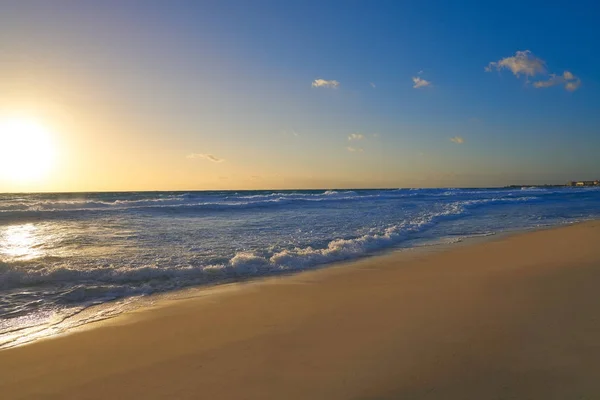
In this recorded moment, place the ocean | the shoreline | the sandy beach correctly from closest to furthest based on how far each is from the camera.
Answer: the sandy beach
the shoreline
the ocean

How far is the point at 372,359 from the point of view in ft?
11.5

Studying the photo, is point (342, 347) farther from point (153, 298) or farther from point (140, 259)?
point (140, 259)

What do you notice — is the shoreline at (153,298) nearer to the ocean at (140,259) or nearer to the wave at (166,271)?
the ocean at (140,259)

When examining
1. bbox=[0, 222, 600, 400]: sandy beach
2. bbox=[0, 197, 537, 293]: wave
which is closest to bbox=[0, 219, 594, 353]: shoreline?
bbox=[0, 222, 600, 400]: sandy beach

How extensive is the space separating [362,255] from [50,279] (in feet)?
22.9

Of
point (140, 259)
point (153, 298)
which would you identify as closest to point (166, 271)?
point (153, 298)

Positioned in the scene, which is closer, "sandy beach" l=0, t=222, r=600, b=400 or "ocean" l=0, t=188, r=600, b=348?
"sandy beach" l=0, t=222, r=600, b=400

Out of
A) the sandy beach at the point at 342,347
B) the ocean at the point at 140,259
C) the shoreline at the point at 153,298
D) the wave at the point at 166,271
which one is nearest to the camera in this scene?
the sandy beach at the point at 342,347

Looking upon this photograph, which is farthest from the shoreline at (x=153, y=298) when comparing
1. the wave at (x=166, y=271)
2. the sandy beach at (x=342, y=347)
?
the wave at (x=166, y=271)

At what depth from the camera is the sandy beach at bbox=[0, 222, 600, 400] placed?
10.1 ft

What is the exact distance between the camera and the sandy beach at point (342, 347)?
121 inches

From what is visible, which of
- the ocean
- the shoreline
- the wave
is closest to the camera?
the shoreline

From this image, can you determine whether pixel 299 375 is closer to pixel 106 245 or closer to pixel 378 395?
pixel 378 395

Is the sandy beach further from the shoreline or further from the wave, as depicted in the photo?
the wave
